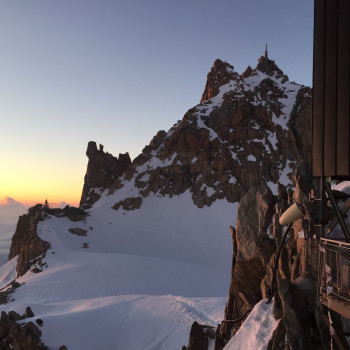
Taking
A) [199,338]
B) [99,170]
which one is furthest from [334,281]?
[99,170]

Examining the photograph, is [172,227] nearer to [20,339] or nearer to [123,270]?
[123,270]

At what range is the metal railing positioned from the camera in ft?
21.6

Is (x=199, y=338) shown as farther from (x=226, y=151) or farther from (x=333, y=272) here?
(x=226, y=151)

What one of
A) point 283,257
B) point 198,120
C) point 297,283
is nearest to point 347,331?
point 297,283

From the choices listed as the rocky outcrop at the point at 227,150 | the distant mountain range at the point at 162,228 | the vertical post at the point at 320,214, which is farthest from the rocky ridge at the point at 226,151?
the vertical post at the point at 320,214

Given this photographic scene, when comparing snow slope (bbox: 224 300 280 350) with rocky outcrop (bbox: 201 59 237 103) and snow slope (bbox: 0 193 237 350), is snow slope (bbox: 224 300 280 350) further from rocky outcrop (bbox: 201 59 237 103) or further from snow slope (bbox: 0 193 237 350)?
rocky outcrop (bbox: 201 59 237 103)

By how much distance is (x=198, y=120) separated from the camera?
7069 centimetres

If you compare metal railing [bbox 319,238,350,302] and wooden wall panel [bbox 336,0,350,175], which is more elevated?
wooden wall panel [bbox 336,0,350,175]

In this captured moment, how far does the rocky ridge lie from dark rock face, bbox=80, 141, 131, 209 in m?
1.44

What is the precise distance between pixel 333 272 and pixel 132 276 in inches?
1231

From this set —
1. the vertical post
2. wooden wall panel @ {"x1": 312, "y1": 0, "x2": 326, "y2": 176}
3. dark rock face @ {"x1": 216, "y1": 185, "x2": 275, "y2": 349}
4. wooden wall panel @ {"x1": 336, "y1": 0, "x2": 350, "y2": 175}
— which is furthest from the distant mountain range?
wooden wall panel @ {"x1": 336, "y1": 0, "x2": 350, "y2": 175}

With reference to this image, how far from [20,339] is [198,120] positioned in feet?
197

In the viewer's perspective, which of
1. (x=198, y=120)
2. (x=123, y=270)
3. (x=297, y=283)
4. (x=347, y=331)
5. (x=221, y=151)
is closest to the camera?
(x=347, y=331)

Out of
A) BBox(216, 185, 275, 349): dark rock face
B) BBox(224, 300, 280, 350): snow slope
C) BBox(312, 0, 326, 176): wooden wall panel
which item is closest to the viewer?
BBox(224, 300, 280, 350): snow slope
